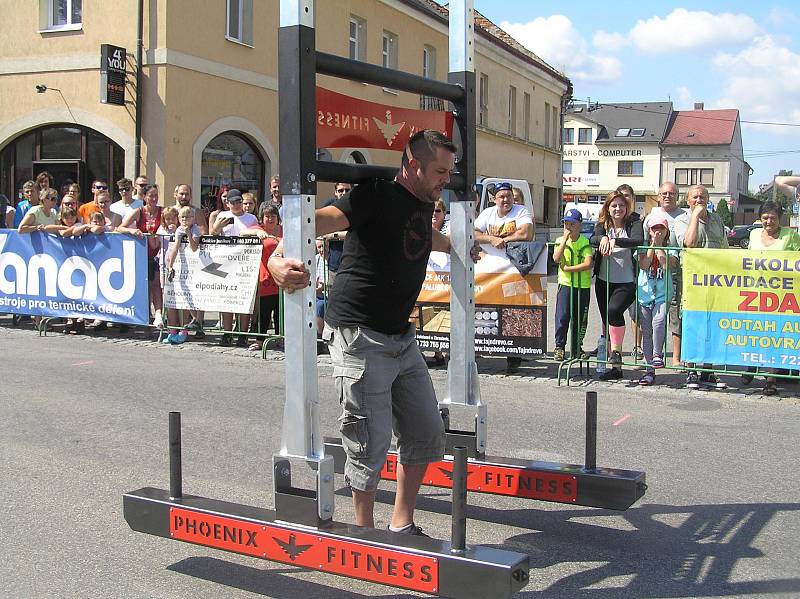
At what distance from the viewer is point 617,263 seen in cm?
986

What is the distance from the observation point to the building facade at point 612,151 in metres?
85.1

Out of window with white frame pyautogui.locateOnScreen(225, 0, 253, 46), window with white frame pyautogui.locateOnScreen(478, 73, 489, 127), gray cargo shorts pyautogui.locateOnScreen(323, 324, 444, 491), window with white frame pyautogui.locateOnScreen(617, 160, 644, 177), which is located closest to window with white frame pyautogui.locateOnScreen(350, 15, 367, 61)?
window with white frame pyautogui.locateOnScreen(225, 0, 253, 46)

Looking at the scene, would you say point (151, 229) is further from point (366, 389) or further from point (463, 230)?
point (366, 389)

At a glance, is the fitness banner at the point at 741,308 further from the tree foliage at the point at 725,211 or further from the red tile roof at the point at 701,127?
the red tile roof at the point at 701,127

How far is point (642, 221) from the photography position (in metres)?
10.1

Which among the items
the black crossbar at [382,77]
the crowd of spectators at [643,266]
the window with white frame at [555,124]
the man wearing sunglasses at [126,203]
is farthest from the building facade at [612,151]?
the black crossbar at [382,77]

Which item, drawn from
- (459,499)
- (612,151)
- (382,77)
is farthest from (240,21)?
(612,151)

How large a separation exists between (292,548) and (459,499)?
859 millimetres

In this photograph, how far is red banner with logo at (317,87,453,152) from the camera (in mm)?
4199

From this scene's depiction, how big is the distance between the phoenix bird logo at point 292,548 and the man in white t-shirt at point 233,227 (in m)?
7.82

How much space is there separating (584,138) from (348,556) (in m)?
86.2

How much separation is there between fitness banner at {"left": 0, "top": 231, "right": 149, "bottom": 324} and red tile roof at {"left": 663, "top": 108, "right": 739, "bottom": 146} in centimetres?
7915

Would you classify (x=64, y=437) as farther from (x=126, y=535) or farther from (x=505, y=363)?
(x=505, y=363)

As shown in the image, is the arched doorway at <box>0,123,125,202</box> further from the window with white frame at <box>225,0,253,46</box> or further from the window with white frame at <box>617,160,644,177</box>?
the window with white frame at <box>617,160,644,177</box>
